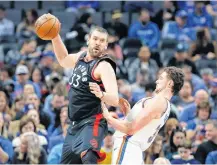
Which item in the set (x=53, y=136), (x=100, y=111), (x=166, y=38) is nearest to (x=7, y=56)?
(x=166, y=38)

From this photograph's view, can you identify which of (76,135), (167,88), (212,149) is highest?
(167,88)

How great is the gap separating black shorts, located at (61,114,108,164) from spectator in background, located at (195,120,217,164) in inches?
133

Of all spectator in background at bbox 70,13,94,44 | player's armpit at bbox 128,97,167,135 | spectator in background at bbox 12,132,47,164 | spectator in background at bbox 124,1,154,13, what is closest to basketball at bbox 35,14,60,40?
player's armpit at bbox 128,97,167,135

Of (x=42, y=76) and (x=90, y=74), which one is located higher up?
(x=90, y=74)

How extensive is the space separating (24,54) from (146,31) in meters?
3.02

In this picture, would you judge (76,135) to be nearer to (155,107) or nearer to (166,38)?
(155,107)

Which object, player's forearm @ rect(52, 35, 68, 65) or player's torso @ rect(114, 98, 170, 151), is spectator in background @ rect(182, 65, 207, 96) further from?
player's torso @ rect(114, 98, 170, 151)

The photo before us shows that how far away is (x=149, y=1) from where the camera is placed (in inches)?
771

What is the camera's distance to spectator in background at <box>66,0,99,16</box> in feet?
63.7

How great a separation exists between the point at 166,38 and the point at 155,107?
32.1 feet

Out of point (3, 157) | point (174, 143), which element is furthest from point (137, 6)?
point (3, 157)

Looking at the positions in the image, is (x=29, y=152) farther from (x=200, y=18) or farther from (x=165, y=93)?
(x=200, y=18)

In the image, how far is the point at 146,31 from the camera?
1861 centimetres

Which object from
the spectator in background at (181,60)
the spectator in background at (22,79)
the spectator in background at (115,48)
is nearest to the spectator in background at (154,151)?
the spectator in background at (22,79)
